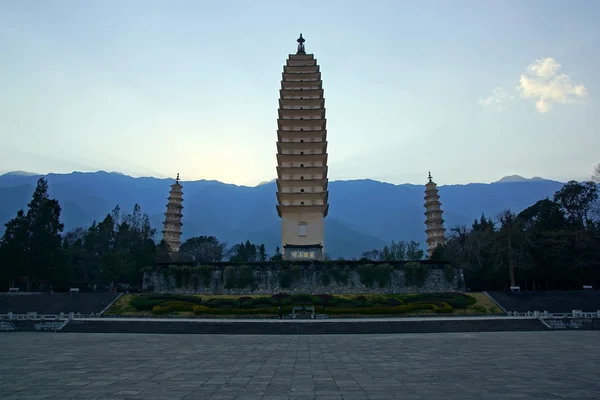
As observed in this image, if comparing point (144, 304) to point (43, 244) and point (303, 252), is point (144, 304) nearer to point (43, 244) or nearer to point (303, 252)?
point (303, 252)

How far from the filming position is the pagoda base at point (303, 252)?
36.2m

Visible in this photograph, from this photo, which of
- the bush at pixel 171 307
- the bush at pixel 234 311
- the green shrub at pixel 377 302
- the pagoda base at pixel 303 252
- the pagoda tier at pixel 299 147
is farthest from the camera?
the pagoda tier at pixel 299 147

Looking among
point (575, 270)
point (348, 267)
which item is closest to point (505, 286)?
point (575, 270)

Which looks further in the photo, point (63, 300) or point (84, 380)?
point (63, 300)

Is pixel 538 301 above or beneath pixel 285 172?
beneath

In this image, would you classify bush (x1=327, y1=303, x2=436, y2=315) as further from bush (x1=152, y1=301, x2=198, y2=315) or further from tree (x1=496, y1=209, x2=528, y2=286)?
tree (x1=496, y1=209, x2=528, y2=286)

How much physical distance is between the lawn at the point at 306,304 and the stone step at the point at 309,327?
5606 mm

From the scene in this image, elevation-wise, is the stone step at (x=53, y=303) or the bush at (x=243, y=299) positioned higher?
the bush at (x=243, y=299)

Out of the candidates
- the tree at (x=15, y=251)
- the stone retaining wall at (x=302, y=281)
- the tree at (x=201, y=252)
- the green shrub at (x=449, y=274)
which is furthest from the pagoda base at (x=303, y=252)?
the tree at (x=201, y=252)

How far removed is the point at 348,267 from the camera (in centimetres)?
3188

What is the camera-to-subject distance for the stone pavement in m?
6.63

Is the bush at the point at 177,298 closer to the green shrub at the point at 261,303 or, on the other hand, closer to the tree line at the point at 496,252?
the green shrub at the point at 261,303

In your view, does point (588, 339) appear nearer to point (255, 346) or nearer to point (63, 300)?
point (255, 346)

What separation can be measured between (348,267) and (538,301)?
43.4ft
